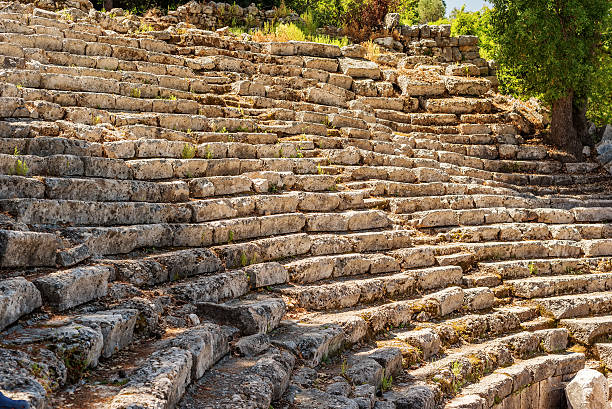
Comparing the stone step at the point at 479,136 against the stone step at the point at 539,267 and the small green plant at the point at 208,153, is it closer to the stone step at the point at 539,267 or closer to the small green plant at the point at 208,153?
the stone step at the point at 539,267

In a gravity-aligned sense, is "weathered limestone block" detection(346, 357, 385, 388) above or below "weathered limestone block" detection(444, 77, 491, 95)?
below

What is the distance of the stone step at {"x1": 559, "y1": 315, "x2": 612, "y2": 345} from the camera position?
9.54m

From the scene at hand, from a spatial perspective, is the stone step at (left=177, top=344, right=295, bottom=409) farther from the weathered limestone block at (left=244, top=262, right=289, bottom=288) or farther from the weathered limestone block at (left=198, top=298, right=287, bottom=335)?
the weathered limestone block at (left=244, top=262, right=289, bottom=288)

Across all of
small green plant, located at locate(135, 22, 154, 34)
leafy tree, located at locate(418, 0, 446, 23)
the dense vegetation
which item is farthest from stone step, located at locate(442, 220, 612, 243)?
leafy tree, located at locate(418, 0, 446, 23)

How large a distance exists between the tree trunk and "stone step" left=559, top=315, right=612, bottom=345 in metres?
7.08

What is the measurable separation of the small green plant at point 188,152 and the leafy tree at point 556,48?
9.19m

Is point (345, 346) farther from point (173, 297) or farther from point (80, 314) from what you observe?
point (80, 314)

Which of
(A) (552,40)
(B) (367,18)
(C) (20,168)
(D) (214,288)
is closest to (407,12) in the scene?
(B) (367,18)

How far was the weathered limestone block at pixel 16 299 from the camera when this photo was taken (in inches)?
164

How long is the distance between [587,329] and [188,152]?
260 inches

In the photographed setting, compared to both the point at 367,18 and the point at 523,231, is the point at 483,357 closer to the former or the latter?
the point at 523,231

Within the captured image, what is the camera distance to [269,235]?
838 cm

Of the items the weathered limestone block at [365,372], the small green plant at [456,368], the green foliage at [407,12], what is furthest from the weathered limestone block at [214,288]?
the green foliage at [407,12]

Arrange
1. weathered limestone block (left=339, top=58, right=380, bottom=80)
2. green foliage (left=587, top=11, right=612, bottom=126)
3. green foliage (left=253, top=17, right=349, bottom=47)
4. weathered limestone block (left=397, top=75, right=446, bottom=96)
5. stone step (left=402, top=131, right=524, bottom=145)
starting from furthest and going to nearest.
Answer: green foliage (left=253, top=17, right=349, bottom=47)
weathered limestone block (left=397, top=75, right=446, bottom=96)
weathered limestone block (left=339, top=58, right=380, bottom=80)
green foliage (left=587, top=11, right=612, bottom=126)
stone step (left=402, top=131, right=524, bottom=145)
